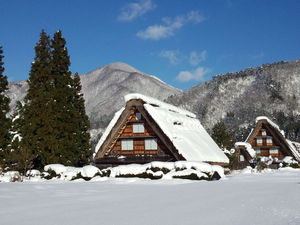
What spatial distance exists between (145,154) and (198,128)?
7991mm

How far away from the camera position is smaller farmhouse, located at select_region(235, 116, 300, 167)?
42.0 metres

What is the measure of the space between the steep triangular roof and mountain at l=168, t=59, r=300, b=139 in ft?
344

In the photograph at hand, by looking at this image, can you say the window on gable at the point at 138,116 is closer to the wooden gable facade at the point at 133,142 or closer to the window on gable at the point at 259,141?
the wooden gable facade at the point at 133,142

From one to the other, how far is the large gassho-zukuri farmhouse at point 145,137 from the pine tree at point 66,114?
2.08m

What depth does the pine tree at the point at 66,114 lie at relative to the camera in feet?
79.5

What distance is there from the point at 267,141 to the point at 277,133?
2399 millimetres

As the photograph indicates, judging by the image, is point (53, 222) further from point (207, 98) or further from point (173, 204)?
point (207, 98)

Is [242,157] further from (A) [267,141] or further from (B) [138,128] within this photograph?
(B) [138,128]

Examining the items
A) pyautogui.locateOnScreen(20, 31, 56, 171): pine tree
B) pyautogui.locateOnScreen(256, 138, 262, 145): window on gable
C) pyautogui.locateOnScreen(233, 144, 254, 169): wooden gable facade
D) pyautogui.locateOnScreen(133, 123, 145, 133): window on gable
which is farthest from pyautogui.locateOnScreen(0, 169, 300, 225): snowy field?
pyautogui.locateOnScreen(256, 138, 262, 145): window on gable

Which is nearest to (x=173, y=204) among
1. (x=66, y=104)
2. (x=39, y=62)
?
(x=66, y=104)

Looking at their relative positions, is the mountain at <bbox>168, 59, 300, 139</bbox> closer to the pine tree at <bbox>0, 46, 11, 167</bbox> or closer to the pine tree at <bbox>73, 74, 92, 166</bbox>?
the pine tree at <bbox>73, 74, 92, 166</bbox>

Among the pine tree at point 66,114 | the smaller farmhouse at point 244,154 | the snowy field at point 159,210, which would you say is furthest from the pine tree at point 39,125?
the smaller farmhouse at point 244,154

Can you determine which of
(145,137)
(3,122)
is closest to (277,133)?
(145,137)

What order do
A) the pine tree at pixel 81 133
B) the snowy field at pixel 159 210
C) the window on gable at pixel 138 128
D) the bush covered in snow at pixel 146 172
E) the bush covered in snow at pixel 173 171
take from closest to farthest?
the snowy field at pixel 159 210, the bush covered in snow at pixel 173 171, the bush covered in snow at pixel 146 172, the window on gable at pixel 138 128, the pine tree at pixel 81 133
